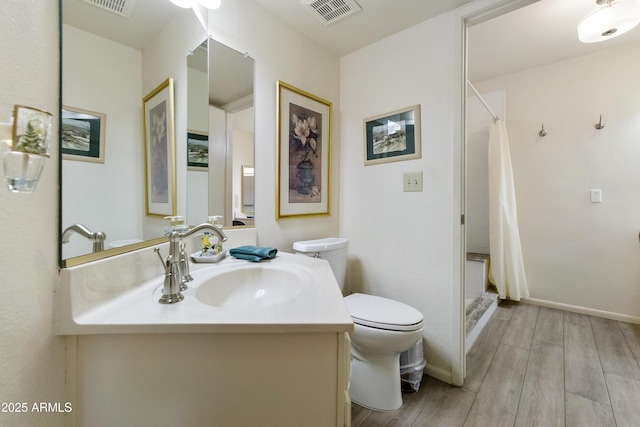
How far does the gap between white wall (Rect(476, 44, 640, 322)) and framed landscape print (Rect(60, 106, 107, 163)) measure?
3.15 metres

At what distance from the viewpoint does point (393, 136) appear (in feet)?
5.21

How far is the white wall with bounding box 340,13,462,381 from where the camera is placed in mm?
1386

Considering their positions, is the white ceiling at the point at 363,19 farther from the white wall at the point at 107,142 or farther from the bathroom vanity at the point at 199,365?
the bathroom vanity at the point at 199,365

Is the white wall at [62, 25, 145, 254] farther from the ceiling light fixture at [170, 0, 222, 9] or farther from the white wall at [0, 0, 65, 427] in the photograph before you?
the ceiling light fixture at [170, 0, 222, 9]

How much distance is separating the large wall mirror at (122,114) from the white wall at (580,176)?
2833mm

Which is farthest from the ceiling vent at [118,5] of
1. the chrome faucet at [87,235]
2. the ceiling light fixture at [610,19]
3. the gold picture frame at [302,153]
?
the ceiling light fixture at [610,19]

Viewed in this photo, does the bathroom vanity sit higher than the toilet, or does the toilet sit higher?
the bathroom vanity

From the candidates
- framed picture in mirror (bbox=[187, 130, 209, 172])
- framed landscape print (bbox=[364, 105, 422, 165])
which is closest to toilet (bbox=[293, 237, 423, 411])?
framed landscape print (bbox=[364, 105, 422, 165])

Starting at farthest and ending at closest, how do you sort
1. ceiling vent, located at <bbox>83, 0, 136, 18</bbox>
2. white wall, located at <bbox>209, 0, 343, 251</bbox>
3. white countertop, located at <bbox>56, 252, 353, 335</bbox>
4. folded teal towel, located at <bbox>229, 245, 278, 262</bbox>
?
white wall, located at <bbox>209, 0, 343, 251</bbox> → folded teal towel, located at <bbox>229, 245, 278, 262</bbox> → ceiling vent, located at <bbox>83, 0, 136, 18</bbox> → white countertop, located at <bbox>56, 252, 353, 335</bbox>

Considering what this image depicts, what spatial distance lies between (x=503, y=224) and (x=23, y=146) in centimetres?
293

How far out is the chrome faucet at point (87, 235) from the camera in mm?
553

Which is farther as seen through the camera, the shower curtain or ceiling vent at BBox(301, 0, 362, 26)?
the shower curtain

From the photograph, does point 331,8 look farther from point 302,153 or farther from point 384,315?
point 384,315

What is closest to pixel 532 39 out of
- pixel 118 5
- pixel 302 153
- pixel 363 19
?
pixel 363 19
